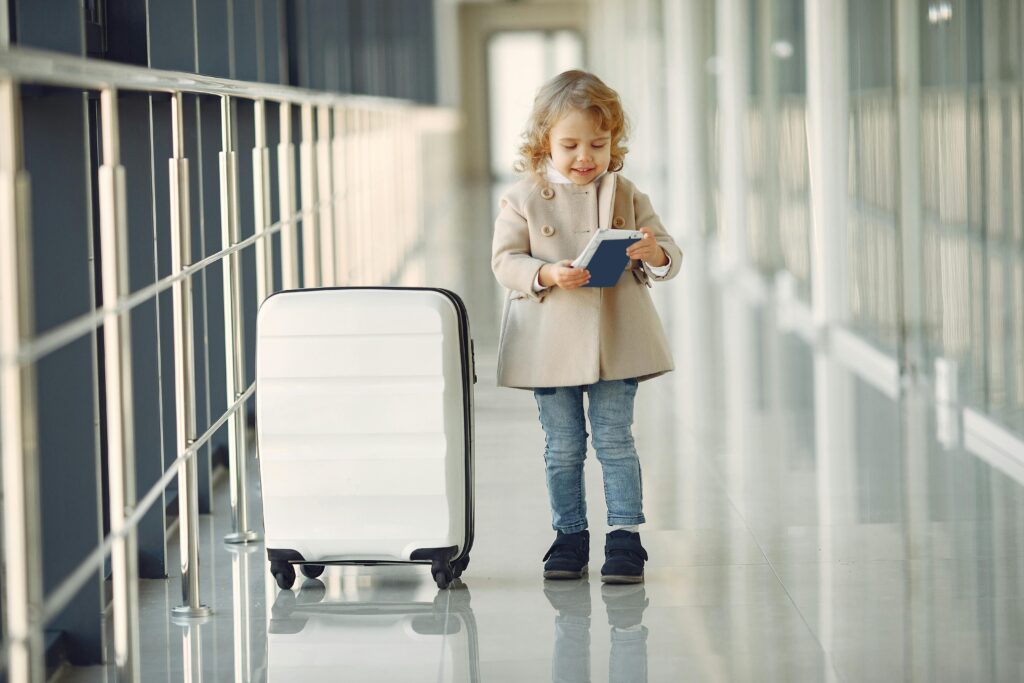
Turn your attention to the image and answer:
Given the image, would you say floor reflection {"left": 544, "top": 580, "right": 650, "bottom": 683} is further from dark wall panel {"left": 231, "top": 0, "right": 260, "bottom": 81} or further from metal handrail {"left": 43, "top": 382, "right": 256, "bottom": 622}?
dark wall panel {"left": 231, "top": 0, "right": 260, "bottom": 81}

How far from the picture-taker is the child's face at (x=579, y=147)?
273cm

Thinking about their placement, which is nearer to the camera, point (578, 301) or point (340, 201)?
point (578, 301)

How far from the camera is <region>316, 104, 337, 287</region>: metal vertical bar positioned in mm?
5551

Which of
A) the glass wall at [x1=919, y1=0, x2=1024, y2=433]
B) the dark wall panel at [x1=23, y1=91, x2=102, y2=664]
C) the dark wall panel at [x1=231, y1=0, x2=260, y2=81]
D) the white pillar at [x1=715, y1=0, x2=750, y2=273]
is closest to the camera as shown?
the dark wall panel at [x1=23, y1=91, x2=102, y2=664]

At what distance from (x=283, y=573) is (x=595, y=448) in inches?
26.2

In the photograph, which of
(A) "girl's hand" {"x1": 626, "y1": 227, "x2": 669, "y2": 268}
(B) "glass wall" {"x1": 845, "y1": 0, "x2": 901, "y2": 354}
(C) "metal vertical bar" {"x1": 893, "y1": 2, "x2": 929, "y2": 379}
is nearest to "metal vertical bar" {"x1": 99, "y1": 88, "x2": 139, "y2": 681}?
(A) "girl's hand" {"x1": 626, "y1": 227, "x2": 669, "y2": 268}

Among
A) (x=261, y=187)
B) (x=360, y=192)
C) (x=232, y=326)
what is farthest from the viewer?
(x=360, y=192)

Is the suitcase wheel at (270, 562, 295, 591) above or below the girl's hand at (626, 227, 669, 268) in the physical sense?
below

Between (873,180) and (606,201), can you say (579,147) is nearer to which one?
(606,201)

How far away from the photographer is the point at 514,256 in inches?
110

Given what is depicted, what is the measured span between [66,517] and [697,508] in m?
1.59

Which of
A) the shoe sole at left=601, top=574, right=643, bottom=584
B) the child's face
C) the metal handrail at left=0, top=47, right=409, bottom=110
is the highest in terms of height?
the metal handrail at left=0, top=47, right=409, bottom=110

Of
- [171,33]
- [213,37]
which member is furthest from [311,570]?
[213,37]

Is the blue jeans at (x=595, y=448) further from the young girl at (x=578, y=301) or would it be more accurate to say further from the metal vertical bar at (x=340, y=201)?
the metal vertical bar at (x=340, y=201)
